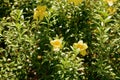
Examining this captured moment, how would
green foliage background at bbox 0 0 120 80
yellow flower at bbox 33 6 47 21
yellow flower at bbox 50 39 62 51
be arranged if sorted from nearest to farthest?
1. yellow flower at bbox 50 39 62 51
2. green foliage background at bbox 0 0 120 80
3. yellow flower at bbox 33 6 47 21

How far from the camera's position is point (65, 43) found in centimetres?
416

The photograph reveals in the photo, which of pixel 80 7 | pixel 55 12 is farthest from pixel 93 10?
pixel 55 12

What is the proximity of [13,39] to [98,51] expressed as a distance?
1129 mm

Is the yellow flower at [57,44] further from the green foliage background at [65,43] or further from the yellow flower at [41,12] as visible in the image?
the yellow flower at [41,12]

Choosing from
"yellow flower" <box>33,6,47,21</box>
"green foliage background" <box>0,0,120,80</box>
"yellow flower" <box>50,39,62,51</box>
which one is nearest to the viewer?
"yellow flower" <box>50,39,62,51</box>

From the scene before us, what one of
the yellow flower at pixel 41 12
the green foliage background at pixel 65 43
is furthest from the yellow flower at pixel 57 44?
the yellow flower at pixel 41 12

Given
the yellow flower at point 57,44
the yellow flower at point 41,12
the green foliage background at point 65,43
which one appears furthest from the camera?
the yellow flower at point 41,12

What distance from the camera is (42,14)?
4070mm

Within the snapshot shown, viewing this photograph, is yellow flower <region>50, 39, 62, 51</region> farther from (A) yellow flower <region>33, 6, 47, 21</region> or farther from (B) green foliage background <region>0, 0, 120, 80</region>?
(A) yellow flower <region>33, 6, 47, 21</region>

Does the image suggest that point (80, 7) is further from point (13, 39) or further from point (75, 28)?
point (13, 39)

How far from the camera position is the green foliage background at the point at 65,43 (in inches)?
153

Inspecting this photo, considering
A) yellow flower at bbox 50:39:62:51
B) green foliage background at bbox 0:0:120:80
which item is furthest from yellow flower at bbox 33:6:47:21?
yellow flower at bbox 50:39:62:51

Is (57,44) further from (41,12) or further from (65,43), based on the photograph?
(41,12)

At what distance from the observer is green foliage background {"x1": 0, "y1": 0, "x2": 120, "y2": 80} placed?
3.88 meters
